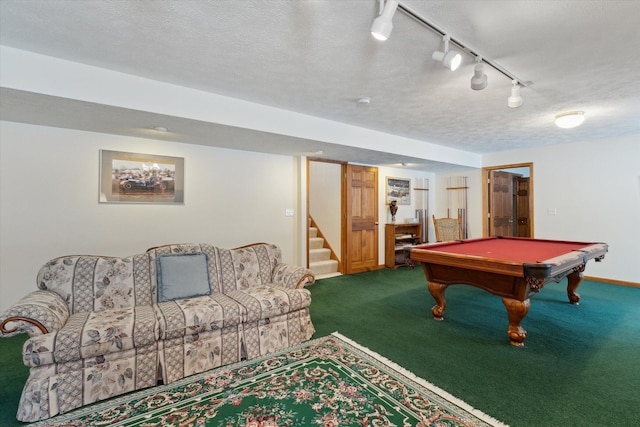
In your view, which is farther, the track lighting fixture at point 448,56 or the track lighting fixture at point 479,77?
the track lighting fixture at point 479,77

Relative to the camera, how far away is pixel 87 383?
6.08 feet

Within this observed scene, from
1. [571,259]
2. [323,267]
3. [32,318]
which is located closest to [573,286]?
[571,259]

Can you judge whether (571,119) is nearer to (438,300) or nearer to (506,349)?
(438,300)

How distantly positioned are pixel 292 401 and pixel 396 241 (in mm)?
4650

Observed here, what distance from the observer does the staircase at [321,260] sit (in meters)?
5.34

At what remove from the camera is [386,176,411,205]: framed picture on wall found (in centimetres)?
625

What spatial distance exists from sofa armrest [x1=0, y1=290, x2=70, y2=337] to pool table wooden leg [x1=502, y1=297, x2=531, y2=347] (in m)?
3.49

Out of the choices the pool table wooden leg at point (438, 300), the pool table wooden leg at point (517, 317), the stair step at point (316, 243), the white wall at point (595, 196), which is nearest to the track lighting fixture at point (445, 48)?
the pool table wooden leg at point (517, 317)

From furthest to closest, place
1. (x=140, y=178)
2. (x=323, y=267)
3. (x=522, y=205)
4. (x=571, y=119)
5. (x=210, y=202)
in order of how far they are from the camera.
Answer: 1. (x=522, y=205)
2. (x=323, y=267)
3. (x=210, y=202)
4. (x=140, y=178)
5. (x=571, y=119)

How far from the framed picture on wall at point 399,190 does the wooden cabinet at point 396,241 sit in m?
0.58

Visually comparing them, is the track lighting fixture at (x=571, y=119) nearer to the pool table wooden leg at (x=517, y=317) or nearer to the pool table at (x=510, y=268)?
the pool table at (x=510, y=268)

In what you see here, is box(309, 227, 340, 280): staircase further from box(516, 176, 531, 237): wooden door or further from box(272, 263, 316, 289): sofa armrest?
box(516, 176, 531, 237): wooden door

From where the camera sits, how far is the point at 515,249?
342cm

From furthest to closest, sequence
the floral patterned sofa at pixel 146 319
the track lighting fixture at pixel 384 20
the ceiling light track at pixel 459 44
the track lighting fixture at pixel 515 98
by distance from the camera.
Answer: the track lighting fixture at pixel 515 98
the floral patterned sofa at pixel 146 319
the ceiling light track at pixel 459 44
the track lighting fixture at pixel 384 20
